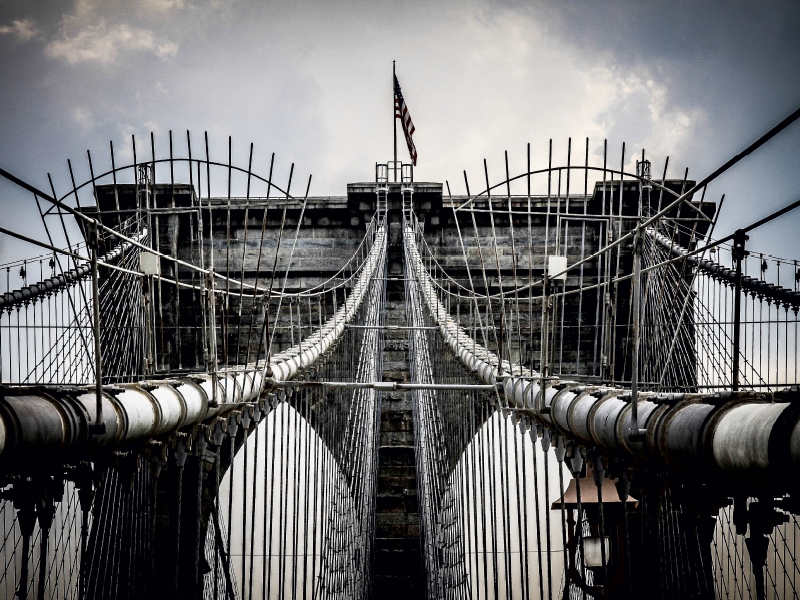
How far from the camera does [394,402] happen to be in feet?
31.8

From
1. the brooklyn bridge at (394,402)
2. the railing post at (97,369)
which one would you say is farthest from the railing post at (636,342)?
the railing post at (97,369)

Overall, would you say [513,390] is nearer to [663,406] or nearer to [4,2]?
[663,406]

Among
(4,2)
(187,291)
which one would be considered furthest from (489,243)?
(4,2)

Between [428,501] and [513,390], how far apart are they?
13.0 ft

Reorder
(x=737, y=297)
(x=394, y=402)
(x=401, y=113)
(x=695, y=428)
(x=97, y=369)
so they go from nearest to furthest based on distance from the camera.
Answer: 1. (x=695, y=428)
2. (x=737, y=297)
3. (x=97, y=369)
4. (x=394, y=402)
5. (x=401, y=113)

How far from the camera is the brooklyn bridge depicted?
1686 mm

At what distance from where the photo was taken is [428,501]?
7074 mm

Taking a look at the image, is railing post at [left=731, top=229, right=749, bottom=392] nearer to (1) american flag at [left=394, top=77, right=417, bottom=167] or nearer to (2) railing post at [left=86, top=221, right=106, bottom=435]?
(2) railing post at [left=86, top=221, right=106, bottom=435]

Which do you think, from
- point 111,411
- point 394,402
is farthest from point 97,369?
point 394,402

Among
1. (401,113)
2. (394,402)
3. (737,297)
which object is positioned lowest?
(394,402)

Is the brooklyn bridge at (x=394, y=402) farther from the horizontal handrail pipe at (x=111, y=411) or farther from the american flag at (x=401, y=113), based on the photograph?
the american flag at (x=401, y=113)

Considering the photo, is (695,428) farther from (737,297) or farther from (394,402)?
(394,402)

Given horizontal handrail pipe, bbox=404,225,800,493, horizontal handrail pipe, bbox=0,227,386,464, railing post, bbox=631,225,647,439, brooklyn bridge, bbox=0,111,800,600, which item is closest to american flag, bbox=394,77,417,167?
brooklyn bridge, bbox=0,111,800,600

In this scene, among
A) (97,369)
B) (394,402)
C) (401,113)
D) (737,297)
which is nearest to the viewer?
(737,297)
